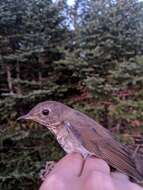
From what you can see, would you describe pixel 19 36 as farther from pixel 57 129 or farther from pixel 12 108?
pixel 57 129

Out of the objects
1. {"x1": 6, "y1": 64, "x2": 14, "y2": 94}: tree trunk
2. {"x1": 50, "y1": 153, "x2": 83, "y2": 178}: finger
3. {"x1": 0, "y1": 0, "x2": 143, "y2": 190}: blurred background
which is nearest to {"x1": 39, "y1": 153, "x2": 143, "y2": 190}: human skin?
{"x1": 50, "y1": 153, "x2": 83, "y2": 178}: finger

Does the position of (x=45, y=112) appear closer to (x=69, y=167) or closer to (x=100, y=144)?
(x=100, y=144)

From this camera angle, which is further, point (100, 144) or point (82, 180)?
point (100, 144)

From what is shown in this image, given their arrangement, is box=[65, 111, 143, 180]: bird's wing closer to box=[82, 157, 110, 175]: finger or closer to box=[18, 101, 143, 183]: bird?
box=[18, 101, 143, 183]: bird

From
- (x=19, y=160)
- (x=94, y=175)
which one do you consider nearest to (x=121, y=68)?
(x=19, y=160)

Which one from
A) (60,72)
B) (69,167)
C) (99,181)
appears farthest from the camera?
(60,72)

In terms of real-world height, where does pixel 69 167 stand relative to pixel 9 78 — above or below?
above

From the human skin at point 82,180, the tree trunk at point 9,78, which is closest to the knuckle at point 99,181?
the human skin at point 82,180

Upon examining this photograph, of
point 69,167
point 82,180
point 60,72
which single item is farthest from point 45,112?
point 60,72
